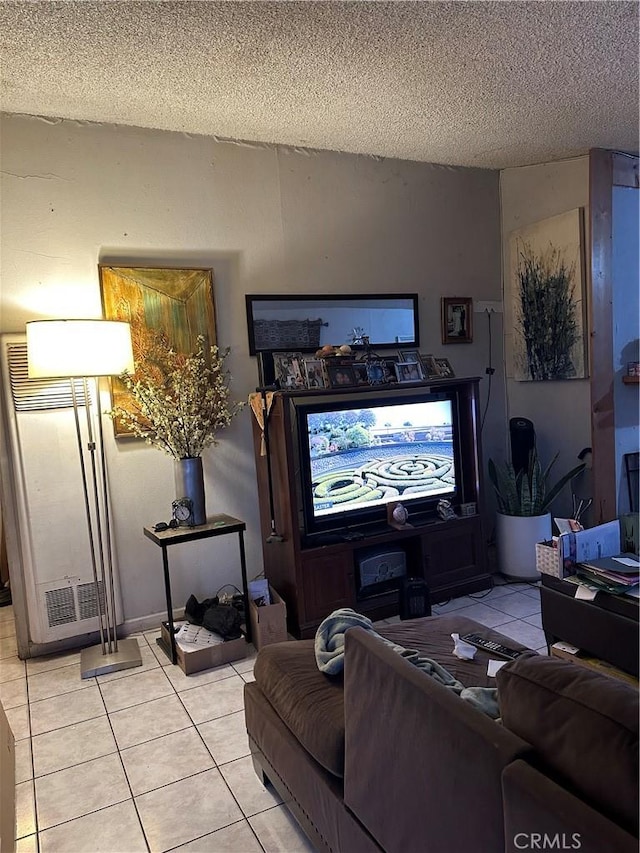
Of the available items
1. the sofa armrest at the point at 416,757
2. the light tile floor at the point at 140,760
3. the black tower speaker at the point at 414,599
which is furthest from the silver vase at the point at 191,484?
the sofa armrest at the point at 416,757

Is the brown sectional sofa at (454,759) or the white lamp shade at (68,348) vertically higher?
the white lamp shade at (68,348)

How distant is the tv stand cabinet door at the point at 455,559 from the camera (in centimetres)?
356

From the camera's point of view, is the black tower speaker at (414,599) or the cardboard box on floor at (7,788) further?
the black tower speaker at (414,599)

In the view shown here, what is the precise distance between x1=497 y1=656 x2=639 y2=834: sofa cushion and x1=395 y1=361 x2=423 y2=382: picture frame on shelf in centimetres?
257

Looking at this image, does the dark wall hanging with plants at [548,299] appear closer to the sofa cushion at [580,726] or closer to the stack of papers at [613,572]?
the stack of papers at [613,572]

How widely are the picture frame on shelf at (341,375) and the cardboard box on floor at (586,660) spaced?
1.73 m

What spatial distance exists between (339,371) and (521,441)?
4.78ft

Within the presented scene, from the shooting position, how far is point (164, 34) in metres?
2.23

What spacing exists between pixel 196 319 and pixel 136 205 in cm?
68

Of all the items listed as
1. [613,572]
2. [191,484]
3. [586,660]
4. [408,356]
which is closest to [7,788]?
[191,484]

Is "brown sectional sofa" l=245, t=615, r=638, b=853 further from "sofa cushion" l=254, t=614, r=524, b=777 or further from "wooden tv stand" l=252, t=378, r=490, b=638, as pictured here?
"wooden tv stand" l=252, t=378, r=490, b=638

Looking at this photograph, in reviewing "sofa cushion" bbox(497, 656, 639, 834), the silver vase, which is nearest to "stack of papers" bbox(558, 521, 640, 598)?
"sofa cushion" bbox(497, 656, 639, 834)

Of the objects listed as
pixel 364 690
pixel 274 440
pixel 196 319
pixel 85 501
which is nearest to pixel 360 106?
pixel 196 319

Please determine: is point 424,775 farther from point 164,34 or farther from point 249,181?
point 249,181
